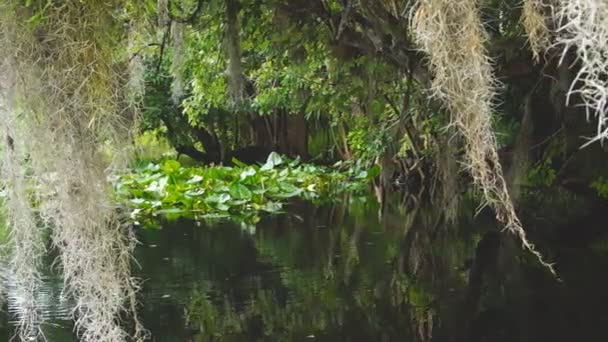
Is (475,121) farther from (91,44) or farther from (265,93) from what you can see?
(265,93)

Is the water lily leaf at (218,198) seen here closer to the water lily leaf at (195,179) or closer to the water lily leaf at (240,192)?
the water lily leaf at (240,192)

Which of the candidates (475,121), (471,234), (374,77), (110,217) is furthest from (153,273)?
(475,121)

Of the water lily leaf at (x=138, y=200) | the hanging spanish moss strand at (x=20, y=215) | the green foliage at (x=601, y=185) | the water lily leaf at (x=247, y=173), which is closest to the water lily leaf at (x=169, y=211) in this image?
the water lily leaf at (x=138, y=200)

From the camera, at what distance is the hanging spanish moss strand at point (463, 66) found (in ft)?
5.91

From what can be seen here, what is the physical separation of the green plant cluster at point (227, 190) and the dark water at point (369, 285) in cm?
138

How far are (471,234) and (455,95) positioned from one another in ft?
18.0

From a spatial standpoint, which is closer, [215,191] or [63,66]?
[63,66]

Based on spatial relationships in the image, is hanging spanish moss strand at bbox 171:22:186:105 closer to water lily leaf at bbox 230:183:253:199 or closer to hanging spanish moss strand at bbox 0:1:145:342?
hanging spanish moss strand at bbox 0:1:145:342

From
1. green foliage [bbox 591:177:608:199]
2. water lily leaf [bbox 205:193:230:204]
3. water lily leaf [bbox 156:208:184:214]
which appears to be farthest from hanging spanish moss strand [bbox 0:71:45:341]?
water lily leaf [bbox 205:193:230:204]

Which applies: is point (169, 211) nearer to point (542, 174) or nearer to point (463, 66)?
point (542, 174)

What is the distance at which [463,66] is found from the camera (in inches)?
73.9

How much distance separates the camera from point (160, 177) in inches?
415

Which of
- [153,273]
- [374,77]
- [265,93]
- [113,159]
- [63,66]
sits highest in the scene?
[265,93]

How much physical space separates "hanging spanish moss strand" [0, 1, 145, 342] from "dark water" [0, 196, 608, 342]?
1.87 meters
